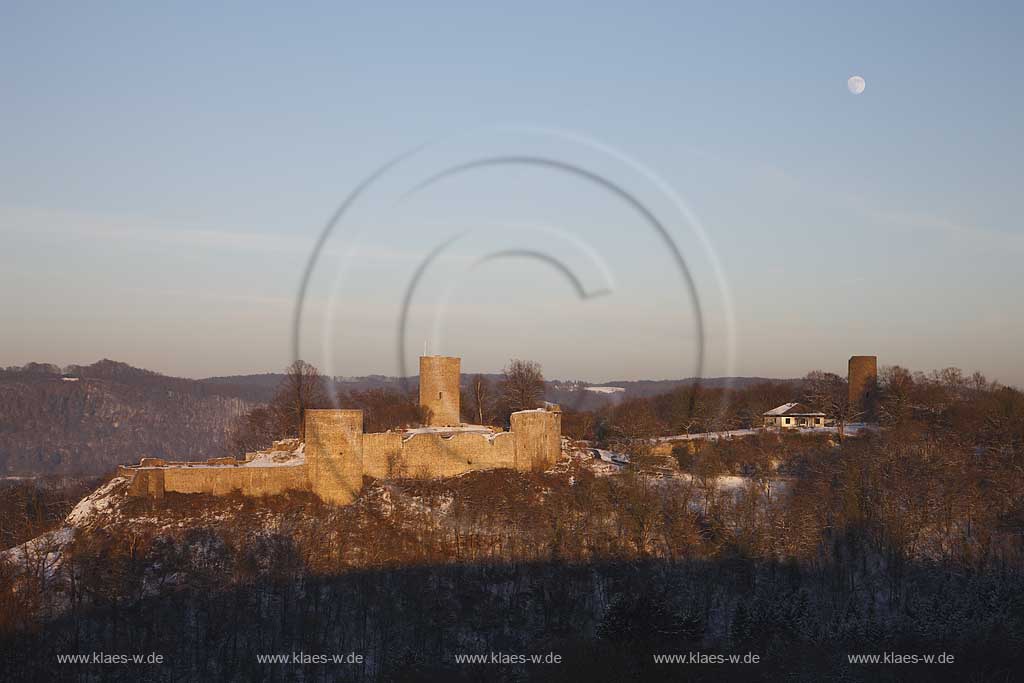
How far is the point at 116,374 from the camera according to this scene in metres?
186

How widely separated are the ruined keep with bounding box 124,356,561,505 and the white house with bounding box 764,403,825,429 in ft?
61.4

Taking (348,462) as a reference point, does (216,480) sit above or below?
below

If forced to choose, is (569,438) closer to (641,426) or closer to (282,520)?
(641,426)

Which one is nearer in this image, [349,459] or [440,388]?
[349,459]

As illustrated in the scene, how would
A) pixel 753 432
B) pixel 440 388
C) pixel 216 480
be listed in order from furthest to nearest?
pixel 753 432
pixel 440 388
pixel 216 480

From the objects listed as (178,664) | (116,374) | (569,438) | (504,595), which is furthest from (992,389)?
(116,374)

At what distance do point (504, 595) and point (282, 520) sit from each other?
8.92m

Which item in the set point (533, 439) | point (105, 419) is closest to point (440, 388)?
point (533, 439)

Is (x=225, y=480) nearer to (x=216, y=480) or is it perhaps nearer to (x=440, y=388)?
(x=216, y=480)

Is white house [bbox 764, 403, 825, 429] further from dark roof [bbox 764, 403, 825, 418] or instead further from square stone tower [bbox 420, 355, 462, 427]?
square stone tower [bbox 420, 355, 462, 427]

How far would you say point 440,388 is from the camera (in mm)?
50562

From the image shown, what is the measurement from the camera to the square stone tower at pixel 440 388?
165 ft

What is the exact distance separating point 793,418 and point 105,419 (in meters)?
121

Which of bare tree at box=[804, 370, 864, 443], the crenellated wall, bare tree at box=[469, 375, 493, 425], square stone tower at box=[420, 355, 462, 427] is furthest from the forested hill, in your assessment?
the crenellated wall
